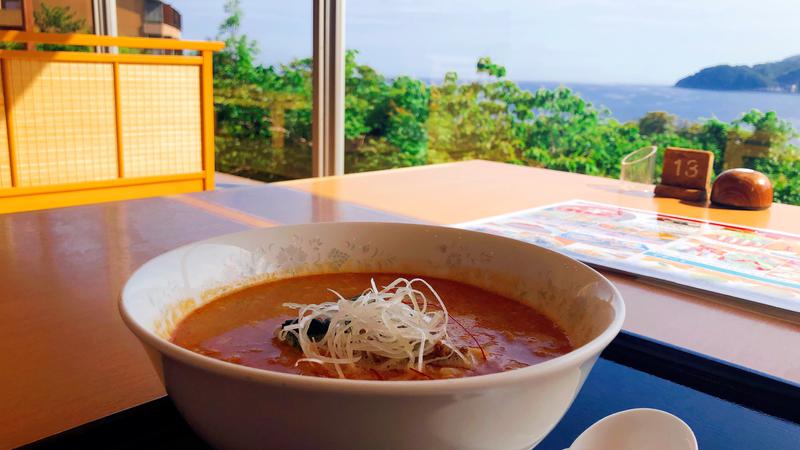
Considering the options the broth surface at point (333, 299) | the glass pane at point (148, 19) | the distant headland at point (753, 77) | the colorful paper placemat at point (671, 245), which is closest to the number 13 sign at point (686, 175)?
the colorful paper placemat at point (671, 245)

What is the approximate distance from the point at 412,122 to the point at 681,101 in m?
1.67

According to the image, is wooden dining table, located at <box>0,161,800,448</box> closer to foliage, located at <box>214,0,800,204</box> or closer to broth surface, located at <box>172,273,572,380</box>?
broth surface, located at <box>172,273,572,380</box>

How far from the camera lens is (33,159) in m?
2.78

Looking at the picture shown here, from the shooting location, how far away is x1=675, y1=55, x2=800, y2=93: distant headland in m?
3.35

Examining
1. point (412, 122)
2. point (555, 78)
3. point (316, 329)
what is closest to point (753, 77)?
point (555, 78)

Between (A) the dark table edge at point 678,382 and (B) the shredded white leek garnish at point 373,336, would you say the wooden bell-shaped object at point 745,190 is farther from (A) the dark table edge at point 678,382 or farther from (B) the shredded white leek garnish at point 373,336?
(B) the shredded white leek garnish at point 373,336

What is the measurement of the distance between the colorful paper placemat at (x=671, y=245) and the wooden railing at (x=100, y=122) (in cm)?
230

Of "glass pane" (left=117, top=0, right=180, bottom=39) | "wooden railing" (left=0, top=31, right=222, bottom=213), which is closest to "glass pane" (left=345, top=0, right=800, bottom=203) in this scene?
"wooden railing" (left=0, top=31, right=222, bottom=213)

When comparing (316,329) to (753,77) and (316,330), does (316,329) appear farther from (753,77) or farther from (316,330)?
(753,77)

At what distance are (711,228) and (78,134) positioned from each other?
8.67ft

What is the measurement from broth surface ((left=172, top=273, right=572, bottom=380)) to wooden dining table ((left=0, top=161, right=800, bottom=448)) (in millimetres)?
82

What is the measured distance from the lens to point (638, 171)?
1724 mm

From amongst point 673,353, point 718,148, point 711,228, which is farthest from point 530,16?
point 673,353

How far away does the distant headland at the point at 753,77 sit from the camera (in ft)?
11.0
